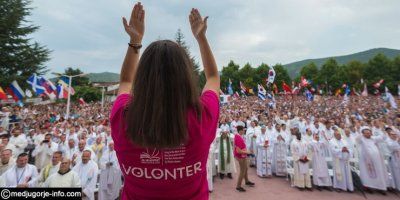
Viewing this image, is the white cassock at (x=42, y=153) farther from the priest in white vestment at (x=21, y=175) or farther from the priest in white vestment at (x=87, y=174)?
the priest in white vestment at (x=21, y=175)

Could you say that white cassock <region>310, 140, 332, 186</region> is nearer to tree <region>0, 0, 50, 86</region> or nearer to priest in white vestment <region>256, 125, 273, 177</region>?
priest in white vestment <region>256, 125, 273, 177</region>

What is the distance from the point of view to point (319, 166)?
8.84 m

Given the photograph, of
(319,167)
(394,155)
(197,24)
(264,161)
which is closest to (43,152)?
(264,161)

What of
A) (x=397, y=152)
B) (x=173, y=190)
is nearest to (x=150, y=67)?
(x=173, y=190)

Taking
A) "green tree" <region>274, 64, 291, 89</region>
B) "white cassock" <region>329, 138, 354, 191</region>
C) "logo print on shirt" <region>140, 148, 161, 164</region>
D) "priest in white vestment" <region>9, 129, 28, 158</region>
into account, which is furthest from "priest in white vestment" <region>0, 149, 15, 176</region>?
"green tree" <region>274, 64, 291, 89</region>

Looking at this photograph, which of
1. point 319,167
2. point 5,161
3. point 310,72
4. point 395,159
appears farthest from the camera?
point 310,72

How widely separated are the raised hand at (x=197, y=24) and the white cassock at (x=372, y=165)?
9276 millimetres

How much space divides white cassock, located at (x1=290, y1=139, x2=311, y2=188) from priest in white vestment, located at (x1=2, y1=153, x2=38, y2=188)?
26.2 feet

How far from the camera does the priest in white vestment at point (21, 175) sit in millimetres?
6188

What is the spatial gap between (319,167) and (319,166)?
0.11 feet

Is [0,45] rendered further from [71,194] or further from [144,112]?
[144,112]

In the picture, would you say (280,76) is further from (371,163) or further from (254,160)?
(371,163)

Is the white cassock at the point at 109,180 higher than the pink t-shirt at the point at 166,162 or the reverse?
the reverse

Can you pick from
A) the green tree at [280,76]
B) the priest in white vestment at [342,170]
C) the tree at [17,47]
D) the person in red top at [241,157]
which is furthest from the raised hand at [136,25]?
the green tree at [280,76]
